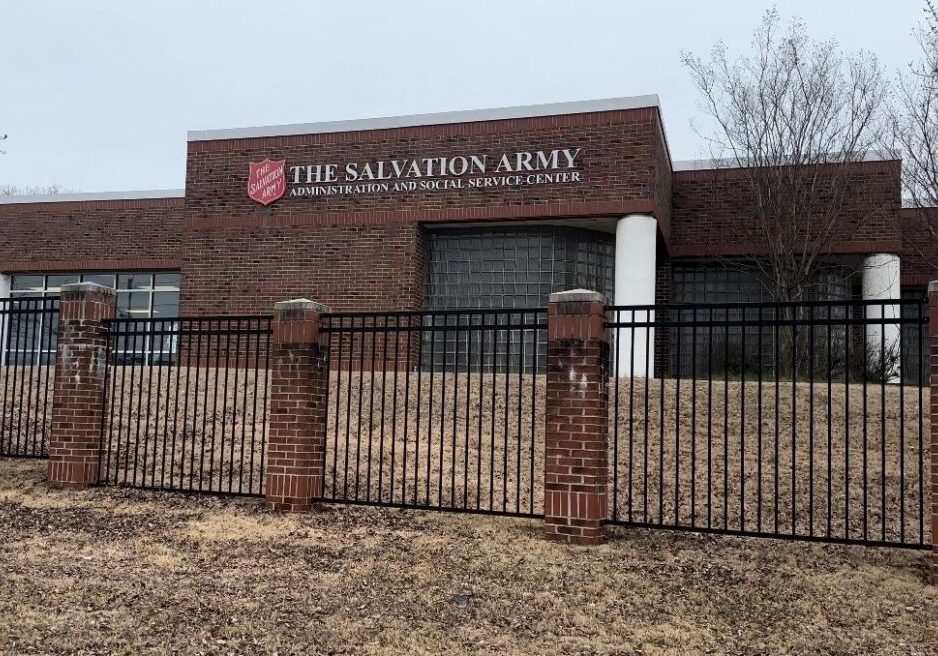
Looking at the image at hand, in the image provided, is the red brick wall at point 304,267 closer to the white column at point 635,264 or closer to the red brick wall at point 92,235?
the red brick wall at point 92,235

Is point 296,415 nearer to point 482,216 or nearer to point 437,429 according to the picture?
point 437,429

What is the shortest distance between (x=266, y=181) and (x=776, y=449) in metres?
13.3

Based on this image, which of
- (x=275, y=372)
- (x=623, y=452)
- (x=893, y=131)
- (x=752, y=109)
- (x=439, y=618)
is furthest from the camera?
(x=752, y=109)

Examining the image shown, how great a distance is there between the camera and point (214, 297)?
17.5 meters

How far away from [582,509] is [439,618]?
6.46 feet

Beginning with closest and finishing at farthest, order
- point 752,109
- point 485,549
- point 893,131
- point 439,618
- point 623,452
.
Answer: point 439,618, point 485,549, point 623,452, point 893,131, point 752,109

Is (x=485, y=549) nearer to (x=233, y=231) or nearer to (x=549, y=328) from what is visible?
(x=549, y=328)

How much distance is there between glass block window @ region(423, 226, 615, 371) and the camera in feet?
54.3

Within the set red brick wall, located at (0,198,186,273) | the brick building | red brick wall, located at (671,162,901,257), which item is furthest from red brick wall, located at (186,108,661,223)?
red brick wall, located at (0,198,186,273)

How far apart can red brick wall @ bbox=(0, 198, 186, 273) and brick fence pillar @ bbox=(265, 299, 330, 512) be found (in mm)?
13862

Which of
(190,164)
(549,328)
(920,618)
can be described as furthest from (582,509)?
(190,164)

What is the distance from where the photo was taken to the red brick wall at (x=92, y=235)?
69.2 ft

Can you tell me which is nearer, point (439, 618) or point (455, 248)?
point (439, 618)

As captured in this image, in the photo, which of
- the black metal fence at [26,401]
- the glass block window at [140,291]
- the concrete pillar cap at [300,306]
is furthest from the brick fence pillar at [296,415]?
the glass block window at [140,291]
